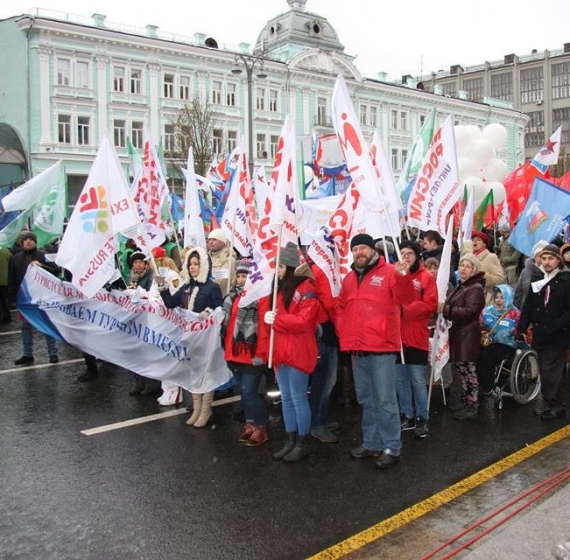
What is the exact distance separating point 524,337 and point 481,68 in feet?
320

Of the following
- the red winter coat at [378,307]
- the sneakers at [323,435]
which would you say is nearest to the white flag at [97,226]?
the sneakers at [323,435]

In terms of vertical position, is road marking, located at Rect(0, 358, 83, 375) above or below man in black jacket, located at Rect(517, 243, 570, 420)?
below

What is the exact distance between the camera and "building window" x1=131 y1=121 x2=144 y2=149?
3972cm

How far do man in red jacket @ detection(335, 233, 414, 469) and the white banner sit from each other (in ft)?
5.65

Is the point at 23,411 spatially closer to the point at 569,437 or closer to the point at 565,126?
the point at 569,437

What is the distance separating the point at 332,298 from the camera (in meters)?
6.03

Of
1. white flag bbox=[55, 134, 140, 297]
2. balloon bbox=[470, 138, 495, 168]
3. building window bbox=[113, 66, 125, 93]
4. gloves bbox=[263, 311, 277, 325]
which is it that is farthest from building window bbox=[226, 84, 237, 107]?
gloves bbox=[263, 311, 277, 325]

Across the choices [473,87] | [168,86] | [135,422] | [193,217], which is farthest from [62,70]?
[473,87]

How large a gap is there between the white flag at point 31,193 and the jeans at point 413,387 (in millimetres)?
8148

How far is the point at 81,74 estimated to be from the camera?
37594 mm

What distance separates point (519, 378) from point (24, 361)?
21.6 ft

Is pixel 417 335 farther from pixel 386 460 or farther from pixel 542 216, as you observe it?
pixel 542 216

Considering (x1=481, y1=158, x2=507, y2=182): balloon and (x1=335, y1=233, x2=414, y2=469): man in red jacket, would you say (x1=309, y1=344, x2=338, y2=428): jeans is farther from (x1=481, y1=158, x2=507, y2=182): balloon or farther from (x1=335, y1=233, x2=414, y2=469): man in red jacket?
(x1=481, y1=158, x2=507, y2=182): balloon

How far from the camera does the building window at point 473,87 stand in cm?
9575
